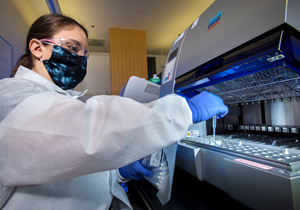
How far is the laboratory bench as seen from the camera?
0.64m

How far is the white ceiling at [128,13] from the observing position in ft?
8.49

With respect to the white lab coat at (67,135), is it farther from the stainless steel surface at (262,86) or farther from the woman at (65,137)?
the stainless steel surface at (262,86)

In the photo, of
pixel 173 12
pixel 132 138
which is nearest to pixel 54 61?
pixel 132 138

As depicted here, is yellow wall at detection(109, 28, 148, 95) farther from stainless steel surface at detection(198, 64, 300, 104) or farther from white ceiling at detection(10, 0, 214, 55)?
stainless steel surface at detection(198, 64, 300, 104)

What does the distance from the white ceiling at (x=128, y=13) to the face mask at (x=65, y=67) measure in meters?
1.86

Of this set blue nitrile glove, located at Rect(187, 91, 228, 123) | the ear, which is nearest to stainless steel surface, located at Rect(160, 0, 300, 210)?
blue nitrile glove, located at Rect(187, 91, 228, 123)

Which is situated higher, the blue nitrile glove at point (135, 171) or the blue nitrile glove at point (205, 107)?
the blue nitrile glove at point (205, 107)

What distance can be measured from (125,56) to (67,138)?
10.3 ft

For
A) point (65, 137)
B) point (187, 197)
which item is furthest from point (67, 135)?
point (187, 197)

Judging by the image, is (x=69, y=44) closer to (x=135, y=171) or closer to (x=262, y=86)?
(x=135, y=171)

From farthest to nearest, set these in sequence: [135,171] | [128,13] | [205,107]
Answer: [128,13]
[135,171]
[205,107]

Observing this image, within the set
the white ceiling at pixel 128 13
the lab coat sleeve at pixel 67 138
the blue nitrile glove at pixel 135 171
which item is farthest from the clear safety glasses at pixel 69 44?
the white ceiling at pixel 128 13

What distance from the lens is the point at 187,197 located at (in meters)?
0.71

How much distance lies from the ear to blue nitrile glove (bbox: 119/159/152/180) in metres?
0.79
